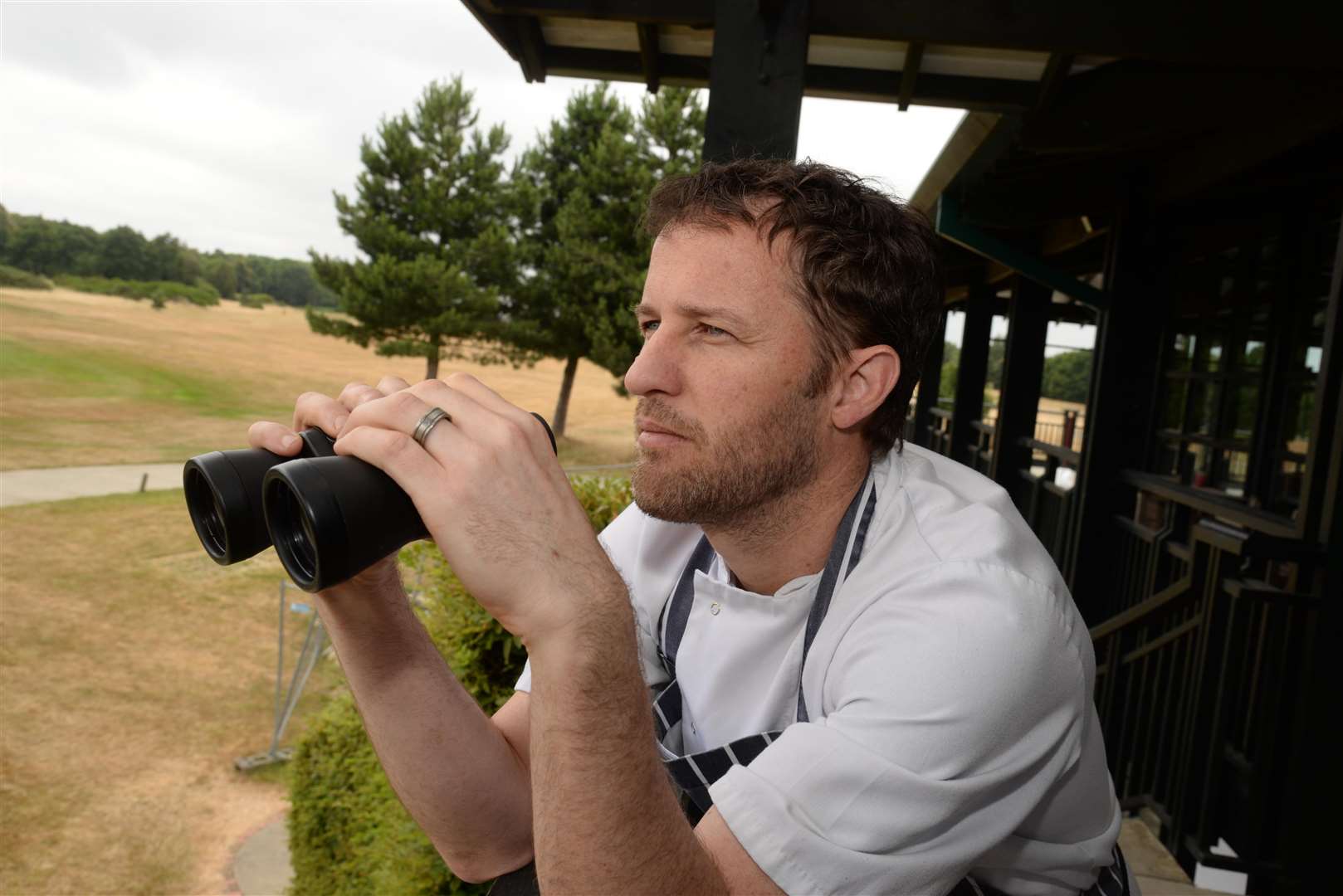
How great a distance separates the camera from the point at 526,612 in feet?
2.95

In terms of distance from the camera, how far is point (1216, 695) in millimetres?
2654

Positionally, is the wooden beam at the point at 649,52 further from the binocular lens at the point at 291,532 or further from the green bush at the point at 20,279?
the green bush at the point at 20,279

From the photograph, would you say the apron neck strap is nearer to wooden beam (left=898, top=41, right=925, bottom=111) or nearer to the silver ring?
the silver ring

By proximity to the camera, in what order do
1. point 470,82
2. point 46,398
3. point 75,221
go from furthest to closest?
point 470,82
point 46,398
point 75,221

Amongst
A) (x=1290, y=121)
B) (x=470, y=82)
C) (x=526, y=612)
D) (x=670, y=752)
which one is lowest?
(x=670, y=752)

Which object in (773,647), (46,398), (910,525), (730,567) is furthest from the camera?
(46,398)

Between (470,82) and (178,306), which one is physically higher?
(470,82)

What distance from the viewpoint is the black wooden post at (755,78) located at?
7.76ft

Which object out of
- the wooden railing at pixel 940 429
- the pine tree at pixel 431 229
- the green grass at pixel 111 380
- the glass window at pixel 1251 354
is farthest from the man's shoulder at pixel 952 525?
the green grass at pixel 111 380

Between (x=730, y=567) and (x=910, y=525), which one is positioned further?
(x=730, y=567)

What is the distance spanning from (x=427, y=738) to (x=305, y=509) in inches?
22.4

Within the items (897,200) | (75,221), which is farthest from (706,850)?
(75,221)

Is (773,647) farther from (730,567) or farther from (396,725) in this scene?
(396,725)

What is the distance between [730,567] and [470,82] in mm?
33857
